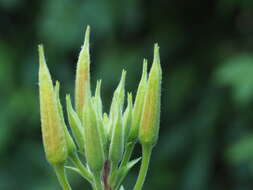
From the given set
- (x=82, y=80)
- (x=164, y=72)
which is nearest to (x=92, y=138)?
(x=82, y=80)

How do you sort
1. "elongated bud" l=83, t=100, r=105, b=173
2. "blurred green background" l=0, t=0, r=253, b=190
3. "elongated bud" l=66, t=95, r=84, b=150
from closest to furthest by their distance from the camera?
"elongated bud" l=83, t=100, r=105, b=173 < "elongated bud" l=66, t=95, r=84, b=150 < "blurred green background" l=0, t=0, r=253, b=190

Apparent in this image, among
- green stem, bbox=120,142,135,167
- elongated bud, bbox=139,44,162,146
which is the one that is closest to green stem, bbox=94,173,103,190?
green stem, bbox=120,142,135,167

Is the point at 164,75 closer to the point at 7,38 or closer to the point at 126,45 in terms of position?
the point at 126,45

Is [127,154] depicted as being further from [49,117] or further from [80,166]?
[49,117]

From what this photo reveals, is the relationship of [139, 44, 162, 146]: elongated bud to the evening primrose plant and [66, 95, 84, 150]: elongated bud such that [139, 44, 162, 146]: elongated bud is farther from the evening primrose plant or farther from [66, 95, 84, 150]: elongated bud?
[66, 95, 84, 150]: elongated bud

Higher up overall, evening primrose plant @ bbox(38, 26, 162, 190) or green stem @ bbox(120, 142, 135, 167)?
evening primrose plant @ bbox(38, 26, 162, 190)

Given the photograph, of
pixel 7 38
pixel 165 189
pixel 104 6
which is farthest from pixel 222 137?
pixel 7 38

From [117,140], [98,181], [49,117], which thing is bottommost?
[98,181]
